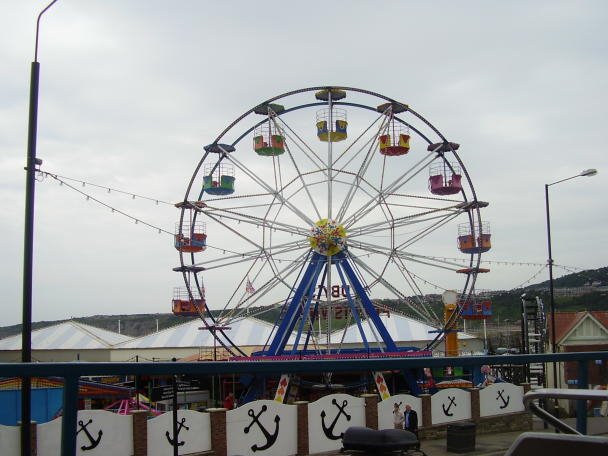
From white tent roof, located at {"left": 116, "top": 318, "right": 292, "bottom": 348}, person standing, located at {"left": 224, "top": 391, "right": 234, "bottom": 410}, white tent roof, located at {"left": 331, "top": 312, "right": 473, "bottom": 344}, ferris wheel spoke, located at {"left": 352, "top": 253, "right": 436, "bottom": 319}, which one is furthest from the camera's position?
white tent roof, located at {"left": 116, "top": 318, "right": 292, "bottom": 348}

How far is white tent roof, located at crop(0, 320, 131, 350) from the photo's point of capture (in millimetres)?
50875

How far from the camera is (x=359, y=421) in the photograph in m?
4.39

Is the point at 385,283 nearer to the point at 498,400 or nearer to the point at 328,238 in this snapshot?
the point at 328,238

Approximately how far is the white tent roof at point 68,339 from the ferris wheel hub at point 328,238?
2951cm

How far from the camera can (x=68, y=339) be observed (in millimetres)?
52969

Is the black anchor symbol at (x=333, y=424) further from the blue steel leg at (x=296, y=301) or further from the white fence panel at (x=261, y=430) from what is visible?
the blue steel leg at (x=296, y=301)

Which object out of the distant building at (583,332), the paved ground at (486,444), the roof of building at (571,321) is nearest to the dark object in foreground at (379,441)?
the paved ground at (486,444)

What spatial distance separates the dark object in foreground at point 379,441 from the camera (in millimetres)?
3471

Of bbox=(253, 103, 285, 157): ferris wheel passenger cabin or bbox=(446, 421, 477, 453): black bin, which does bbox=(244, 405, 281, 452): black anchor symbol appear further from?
bbox=(253, 103, 285, 157): ferris wheel passenger cabin

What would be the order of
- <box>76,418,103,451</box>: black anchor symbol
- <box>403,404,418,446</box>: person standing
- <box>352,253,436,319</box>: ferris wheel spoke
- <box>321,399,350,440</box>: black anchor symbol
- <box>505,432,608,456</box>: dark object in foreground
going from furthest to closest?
<box>352,253,436,319</box>: ferris wheel spoke < <box>403,404,418,446</box>: person standing < <box>321,399,350,440</box>: black anchor symbol < <box>76,418,103,451</box>: black anchor symbol < <box>505,432,608,456</box>: dark object in foreground

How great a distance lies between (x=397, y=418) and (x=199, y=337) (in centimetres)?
4560

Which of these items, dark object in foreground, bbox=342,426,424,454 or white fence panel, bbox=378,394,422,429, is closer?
dark object in foreground, bbox=342,426,424,454

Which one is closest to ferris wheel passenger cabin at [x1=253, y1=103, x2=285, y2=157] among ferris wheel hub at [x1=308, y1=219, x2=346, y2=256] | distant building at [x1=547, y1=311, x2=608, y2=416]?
ferris wheel hub at [x1=308, y1=219, x2=346, y2=256]

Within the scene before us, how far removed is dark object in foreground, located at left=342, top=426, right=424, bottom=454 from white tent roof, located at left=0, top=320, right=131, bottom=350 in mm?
48521
